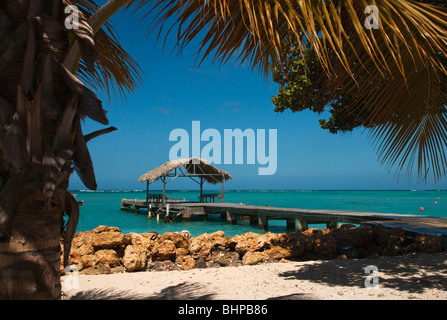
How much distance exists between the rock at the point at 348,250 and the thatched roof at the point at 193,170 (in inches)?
608

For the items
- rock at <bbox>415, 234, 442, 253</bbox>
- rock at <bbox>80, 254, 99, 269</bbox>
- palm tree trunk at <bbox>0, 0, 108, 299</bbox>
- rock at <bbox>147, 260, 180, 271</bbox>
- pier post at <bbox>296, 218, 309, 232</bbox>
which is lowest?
pier post at <bbox>296, 218, 309, 232</bbox>

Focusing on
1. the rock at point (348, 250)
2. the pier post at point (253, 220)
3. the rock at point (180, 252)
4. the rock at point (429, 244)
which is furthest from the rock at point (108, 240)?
the pier post at point (253, 220)

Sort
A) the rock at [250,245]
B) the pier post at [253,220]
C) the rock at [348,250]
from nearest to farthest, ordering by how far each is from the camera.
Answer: the rock at [348,250] < the rock at [250,245] < the pier post at [253,220]

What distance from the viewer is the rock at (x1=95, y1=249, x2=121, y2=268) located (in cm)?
664

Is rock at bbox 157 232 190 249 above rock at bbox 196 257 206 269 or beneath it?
above

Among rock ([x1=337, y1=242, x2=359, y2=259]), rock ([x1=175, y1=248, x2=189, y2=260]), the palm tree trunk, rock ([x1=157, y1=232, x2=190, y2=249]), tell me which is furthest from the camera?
rock ([x1=157, y1=232, x2=190, y2=249])

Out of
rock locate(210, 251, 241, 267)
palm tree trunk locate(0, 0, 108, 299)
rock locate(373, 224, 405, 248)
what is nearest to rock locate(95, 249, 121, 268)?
rock locate(210, 251, 241, 267)

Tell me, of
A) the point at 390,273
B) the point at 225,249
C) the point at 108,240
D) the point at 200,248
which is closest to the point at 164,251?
the point at 200,248

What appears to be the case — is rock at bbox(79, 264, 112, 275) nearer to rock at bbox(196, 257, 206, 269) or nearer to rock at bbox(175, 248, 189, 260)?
rock at bbox(175, 248, 189, 260)

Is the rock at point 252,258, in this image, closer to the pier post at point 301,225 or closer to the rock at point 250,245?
the rock at point 250,245

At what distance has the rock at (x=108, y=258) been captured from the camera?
664 centimetres

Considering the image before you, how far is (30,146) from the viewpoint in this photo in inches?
66.1

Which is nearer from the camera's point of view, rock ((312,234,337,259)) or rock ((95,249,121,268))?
rock ((95,249,121,268))

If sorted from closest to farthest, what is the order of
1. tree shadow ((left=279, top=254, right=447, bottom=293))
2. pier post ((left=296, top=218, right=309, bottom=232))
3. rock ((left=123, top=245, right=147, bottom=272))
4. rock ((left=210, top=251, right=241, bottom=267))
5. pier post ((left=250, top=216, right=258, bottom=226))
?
tree shadow ((left=279, top=254, right=447, bottom=293)), rock ((left=123, top=245, right=147, bottom=272)), rock ((left=210, top=251, right=241, bottom=267)), pier post ((left=296, top=218, right=309, bottom=232)), pier post ((left=250, top=216, right=258, bottom=226))
